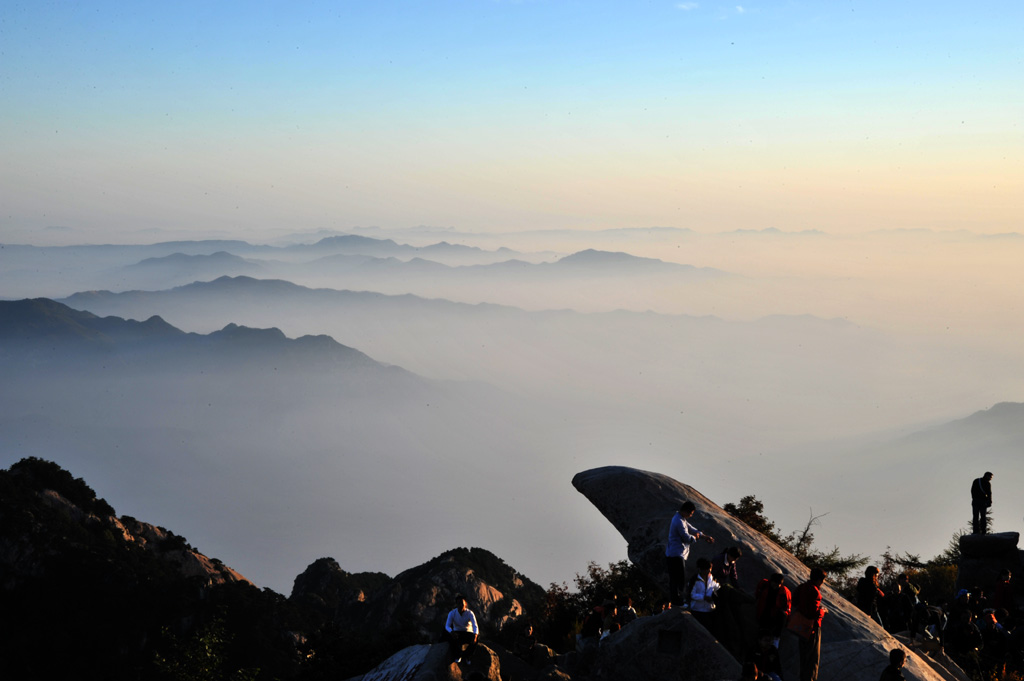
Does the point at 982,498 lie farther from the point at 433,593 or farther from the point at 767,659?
the point at 433,593

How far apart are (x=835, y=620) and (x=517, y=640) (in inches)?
389

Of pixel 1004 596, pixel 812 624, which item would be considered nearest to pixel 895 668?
pixel 812 624

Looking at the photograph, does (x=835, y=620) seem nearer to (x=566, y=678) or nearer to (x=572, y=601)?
(x=566, y=678)

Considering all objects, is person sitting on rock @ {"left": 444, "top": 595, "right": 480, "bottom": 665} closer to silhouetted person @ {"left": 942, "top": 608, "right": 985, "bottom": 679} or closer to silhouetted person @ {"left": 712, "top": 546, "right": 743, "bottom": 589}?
silhouetted person @ {"left": 712, "top": 546, "right": 743, "bottom": 589}

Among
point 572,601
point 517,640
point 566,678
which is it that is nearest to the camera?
point 566,678

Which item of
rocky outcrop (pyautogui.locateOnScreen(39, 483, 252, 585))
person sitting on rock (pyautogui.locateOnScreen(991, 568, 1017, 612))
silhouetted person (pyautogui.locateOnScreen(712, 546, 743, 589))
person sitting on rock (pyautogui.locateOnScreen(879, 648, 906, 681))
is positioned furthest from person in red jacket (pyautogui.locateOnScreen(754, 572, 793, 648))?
rocky outcrop (pyautogui.locateOnScreen(39, 483, 252, 585))

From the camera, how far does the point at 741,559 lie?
20141 millimetres

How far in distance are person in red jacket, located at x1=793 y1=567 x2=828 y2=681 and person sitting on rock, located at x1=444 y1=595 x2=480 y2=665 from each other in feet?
21.5

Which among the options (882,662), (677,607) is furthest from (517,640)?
(882,662)

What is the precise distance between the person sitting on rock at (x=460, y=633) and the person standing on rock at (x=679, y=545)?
4.17m

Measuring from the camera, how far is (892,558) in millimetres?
35719

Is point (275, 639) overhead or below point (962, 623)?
below

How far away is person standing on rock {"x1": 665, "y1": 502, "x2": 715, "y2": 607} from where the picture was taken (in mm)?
17422

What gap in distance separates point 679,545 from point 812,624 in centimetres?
368
